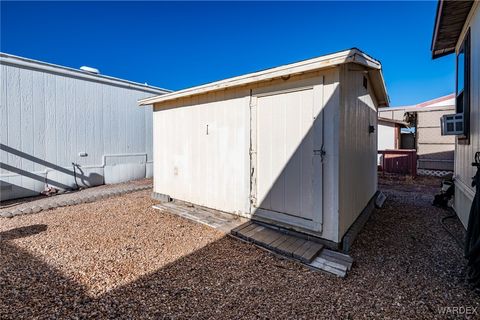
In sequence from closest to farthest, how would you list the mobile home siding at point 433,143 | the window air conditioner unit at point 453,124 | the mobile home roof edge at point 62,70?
the window air conditioner unit at point 453,124, the mobile home roof edge at point 62,70, the mobile home siding at point 433,143

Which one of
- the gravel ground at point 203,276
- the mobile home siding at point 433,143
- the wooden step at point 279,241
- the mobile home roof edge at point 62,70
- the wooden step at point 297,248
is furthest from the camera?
the mobile home siding at point 433,143

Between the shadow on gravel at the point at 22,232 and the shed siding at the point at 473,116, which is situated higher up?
the shed siding at the point at 473,116

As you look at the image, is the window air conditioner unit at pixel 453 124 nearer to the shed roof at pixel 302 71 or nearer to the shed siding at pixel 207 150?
the shed roof at pixel 302 71

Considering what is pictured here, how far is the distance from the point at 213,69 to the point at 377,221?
14737mm

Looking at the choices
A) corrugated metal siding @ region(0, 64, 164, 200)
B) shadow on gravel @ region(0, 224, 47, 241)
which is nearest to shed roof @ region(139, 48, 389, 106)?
shadow on gravel @ region(0, 224, 47, 241)

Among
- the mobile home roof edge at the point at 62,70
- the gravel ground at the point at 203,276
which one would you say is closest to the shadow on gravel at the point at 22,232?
the gravel ground at the point at 203,276

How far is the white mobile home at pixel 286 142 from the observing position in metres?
2.80

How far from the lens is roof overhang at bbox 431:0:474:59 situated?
334 centimetres

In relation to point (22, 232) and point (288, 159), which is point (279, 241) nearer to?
point (288, 159)

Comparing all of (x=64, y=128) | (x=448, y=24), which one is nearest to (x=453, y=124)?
(x=448, y=24)

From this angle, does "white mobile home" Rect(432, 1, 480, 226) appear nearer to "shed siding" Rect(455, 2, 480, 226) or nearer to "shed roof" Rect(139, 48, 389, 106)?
"shed siding" Rect(455, 2, 480, 226)

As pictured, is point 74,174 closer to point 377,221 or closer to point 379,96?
point 377,221

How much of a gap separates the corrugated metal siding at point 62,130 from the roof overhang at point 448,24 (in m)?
7.99

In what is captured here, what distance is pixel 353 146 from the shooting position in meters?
3.38
